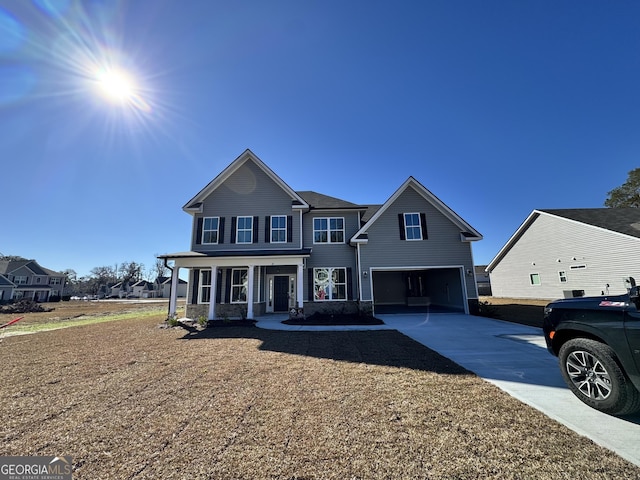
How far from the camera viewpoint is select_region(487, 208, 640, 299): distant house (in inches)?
666

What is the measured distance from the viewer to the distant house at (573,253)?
16.9 meters

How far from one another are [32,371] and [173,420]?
5.09 m

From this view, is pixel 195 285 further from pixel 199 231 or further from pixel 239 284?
pixel 199 231

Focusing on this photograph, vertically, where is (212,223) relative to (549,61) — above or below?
below

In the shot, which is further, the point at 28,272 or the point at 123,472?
the point at 28,272

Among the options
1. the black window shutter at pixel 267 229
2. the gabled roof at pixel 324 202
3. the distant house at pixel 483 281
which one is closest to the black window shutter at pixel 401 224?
the gabled roof at pixel 324 202

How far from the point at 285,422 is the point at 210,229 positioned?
14.0 metres

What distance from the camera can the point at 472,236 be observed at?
1434cm

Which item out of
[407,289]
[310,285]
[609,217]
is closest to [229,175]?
[310,285]

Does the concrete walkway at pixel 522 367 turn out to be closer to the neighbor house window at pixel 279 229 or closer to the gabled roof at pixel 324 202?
the neighbor house window at pixel 279 229

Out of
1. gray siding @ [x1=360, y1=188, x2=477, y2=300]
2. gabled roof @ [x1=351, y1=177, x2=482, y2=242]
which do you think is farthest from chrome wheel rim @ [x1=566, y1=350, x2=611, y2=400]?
gabled roof @ [x1=351, y1=177, x2=482, y2=242]

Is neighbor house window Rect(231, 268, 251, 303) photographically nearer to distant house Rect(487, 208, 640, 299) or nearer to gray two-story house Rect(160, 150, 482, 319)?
gray two-story house Rect(160, 150, 482, 319)

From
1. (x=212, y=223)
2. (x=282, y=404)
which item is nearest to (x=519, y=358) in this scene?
(x=282, y=404)

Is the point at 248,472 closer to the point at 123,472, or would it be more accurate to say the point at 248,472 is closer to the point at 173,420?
the point at 123,472
